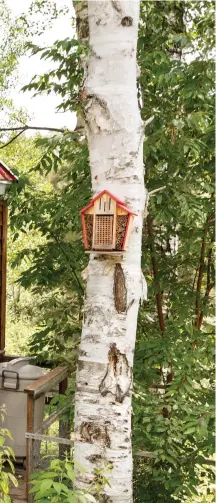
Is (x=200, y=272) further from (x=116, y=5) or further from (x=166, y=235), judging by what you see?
(x=116, y=5)

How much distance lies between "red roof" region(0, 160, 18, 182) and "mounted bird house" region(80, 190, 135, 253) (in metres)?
2.04

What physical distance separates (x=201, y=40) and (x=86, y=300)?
2.73 metres

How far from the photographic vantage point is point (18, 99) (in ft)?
51.5

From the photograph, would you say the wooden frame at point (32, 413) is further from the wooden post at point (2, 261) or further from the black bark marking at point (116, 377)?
the wooden post at point (2, 261)

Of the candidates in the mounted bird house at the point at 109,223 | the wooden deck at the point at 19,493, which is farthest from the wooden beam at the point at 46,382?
the mounted bird house at the point at 109,223

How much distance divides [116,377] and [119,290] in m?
0.46

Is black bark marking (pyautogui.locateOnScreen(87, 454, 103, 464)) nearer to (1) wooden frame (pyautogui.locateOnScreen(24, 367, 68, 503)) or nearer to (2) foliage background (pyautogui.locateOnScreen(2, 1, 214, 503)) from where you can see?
(2) foliage background (pyautogui.locateOnScreen(2, 1, 214, 503))

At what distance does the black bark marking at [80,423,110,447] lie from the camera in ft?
9.91

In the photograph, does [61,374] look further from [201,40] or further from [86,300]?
[201,40]

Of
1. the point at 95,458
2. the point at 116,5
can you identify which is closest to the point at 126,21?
the point at 116,5

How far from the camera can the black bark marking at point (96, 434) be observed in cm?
302

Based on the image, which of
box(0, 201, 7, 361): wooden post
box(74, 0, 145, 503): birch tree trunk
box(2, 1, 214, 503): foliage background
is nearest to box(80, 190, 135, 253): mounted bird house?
box(74, 0, 145, 503): birch tree trunk

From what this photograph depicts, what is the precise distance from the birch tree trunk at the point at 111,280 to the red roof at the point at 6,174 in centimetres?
196

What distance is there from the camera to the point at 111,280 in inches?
120
